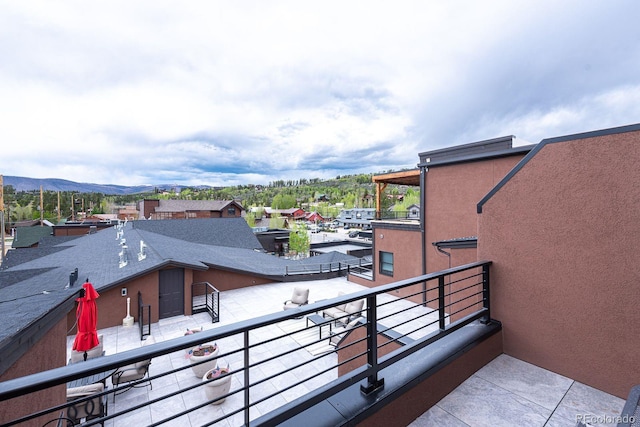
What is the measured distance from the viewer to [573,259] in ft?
9.58

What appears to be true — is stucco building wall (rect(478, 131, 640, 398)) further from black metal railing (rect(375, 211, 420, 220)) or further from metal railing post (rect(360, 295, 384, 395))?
black metal railing (rect(375, 211, 420, 220))

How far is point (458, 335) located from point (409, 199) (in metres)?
48.7

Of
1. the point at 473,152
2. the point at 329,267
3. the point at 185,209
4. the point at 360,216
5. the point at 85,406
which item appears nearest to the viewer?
the point at 85,406

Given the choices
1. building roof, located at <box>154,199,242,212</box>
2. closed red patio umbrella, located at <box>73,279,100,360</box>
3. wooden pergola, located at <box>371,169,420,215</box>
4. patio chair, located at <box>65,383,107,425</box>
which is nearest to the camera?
patio chair, located at <box>65,383,107,425</box>

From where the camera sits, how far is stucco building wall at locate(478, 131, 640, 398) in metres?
2.63

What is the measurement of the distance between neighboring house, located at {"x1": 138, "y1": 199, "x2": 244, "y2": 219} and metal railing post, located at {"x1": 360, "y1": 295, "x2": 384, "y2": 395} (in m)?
43.6

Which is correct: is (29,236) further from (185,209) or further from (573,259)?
(573,259)

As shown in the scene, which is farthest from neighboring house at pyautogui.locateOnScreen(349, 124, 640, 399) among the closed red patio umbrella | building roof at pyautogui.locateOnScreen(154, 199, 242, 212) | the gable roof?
building roof at pyautogui.locateOnScreen(154, 199, 242, 212)

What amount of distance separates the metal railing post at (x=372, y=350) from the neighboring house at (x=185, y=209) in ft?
143

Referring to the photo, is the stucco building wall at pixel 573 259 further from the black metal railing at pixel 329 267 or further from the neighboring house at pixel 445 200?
the black metal railing at pixel 329 267

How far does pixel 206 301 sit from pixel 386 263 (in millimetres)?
7807

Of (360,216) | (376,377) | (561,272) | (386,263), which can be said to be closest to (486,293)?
(561,272)

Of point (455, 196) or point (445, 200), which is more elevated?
point (455, 196)

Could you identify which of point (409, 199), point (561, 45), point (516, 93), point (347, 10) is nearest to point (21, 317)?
point (347, 10)
